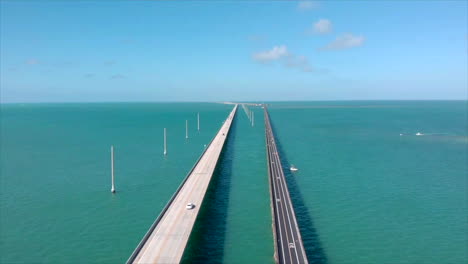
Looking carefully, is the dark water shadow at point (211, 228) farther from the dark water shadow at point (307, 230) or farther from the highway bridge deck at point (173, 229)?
the dark water shadow at point (307, 230)

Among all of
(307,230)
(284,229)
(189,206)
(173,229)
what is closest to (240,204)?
(189,206)

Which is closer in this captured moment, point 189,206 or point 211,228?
point 189,206

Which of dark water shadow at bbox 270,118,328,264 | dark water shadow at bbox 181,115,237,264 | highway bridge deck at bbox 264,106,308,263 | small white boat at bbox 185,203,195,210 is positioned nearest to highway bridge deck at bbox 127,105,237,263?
small white boat at bbox 185,203,195,210

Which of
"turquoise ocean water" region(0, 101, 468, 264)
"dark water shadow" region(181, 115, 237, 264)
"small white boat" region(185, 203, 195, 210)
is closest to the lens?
"dark water shadow" region(181, 115, 237, 264)

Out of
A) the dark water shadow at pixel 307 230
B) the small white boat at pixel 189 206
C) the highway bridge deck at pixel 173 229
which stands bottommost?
the dark water shadow at pixel 307 230

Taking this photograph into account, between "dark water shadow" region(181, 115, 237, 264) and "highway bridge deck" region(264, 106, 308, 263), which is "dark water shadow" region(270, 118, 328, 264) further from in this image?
"dark water shadow" region(181, 115, 237, 264)

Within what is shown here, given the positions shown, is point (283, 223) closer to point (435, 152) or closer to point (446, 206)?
point (446, 206)

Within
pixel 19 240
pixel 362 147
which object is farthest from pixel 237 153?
pixel 19 240

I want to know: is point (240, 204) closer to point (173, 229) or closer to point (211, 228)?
point (211, 228)

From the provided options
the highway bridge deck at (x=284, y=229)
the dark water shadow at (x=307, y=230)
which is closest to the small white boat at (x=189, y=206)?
the highway bridge deck at (x=284, y=229)
